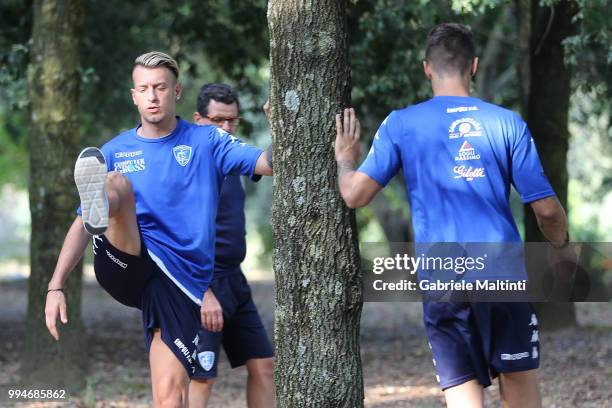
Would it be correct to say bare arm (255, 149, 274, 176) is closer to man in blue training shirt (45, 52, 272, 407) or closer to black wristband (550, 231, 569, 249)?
man in blue training shirt (45, 52, 272, 407)

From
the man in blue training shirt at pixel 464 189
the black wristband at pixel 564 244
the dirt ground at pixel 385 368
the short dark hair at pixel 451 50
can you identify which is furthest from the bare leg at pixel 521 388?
the dirt ground at pixel 385 368

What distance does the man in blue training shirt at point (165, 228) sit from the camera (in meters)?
5.27

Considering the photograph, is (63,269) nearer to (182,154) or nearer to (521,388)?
(182,154)

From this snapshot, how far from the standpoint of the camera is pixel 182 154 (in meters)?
5.38

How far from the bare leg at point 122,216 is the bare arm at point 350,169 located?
1.03 meters

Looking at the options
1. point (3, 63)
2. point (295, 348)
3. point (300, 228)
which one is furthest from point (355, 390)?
point (3, 63)

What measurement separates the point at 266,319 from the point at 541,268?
14538mm

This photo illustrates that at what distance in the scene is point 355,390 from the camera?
504 cm

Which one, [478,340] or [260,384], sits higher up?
[478,340]

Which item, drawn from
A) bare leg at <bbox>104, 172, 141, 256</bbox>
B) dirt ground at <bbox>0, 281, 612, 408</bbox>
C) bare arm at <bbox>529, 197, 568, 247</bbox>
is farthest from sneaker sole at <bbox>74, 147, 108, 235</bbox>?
dirt ground at <bbox>0, 281, 612, 408</bbox>

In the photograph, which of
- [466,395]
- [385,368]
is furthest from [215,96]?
[385,368]

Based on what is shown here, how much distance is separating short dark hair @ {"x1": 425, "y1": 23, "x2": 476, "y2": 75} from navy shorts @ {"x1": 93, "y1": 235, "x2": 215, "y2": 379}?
177 centimetres

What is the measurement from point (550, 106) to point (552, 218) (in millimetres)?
9437

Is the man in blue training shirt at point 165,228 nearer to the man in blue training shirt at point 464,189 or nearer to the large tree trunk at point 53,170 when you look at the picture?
the man in blue training shirt at point 464,189
